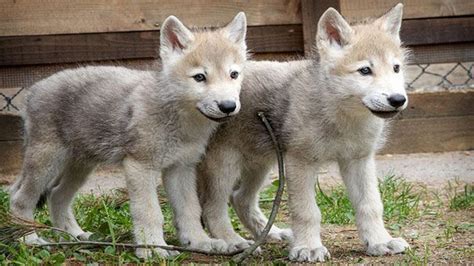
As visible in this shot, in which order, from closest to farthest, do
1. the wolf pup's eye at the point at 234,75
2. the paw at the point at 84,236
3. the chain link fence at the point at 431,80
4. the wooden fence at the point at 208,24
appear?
the wolf pup's eye at the point at 234,75 → the paw at the point at 84,236 → the wooden fence at the point at 208,24 → the chain link fence at the point at 431,80

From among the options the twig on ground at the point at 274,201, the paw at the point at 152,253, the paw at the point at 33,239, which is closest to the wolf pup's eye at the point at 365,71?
the twig on ground at the point at 274,201

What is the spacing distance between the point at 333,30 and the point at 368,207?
110cm

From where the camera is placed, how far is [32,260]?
19.2 feet

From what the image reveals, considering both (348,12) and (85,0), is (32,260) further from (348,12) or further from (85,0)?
(348,12)

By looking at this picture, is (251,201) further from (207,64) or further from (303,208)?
(207,64)

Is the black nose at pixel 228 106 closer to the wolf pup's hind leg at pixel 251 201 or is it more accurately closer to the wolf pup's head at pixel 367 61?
the wolf pup's head at pixel 367 61

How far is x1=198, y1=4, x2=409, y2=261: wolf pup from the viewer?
6051mm

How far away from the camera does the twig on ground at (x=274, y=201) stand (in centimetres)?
606

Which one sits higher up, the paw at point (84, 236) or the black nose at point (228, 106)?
the black nose at point (228, 106)

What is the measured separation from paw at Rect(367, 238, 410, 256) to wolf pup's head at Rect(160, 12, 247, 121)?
1.18 m

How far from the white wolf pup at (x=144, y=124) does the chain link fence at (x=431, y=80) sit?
2591 mm

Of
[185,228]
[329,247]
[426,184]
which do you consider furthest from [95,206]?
[426,184]

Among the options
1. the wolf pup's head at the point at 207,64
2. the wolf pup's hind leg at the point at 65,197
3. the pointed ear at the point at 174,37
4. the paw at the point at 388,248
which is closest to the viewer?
the wolf pup's head at the point at 207,64

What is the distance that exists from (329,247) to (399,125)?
2.98 meters
